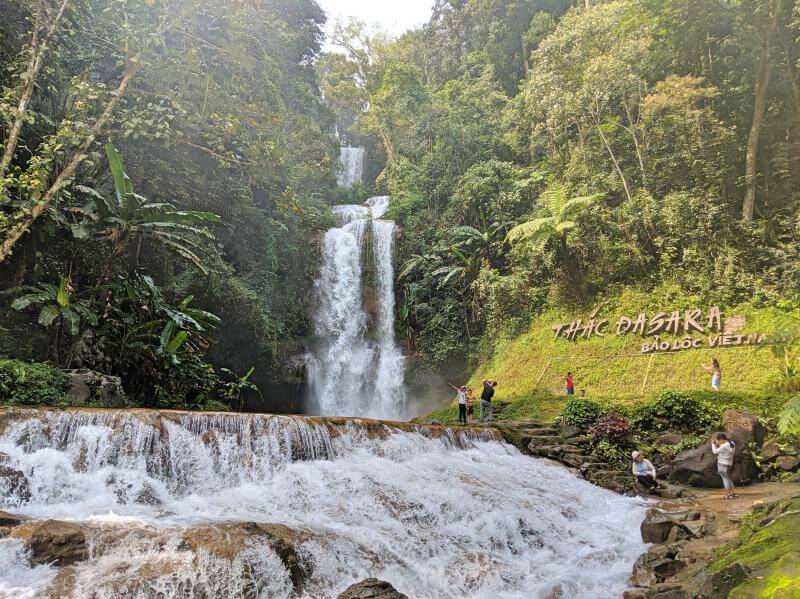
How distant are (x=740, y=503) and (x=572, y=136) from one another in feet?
61.2

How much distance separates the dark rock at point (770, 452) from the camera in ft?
31.2

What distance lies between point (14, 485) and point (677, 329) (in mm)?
15634

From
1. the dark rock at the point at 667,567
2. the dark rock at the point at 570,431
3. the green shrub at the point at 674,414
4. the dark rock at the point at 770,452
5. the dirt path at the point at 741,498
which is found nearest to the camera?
the dark rock at the point at 667,567

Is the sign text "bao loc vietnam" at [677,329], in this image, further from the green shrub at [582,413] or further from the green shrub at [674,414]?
the green shrub at [582,413]

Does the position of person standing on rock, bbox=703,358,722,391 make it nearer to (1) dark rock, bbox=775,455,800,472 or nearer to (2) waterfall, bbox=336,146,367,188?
(1) dark rock, bbox=775,455,800,472

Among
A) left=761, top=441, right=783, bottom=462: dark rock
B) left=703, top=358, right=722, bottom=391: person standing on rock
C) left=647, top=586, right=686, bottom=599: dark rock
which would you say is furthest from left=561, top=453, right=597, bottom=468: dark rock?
left=647, top=586, right=686, bottom=599: dark rock

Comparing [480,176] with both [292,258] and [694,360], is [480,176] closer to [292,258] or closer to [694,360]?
[292,258]

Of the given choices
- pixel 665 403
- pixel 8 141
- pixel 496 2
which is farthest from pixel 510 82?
pixel 8 141

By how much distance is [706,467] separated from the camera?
951cm

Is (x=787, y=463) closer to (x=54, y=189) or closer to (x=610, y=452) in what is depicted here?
(x=610, y=452)

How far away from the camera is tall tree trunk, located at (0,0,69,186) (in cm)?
899

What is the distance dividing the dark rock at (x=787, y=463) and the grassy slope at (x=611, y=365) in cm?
206

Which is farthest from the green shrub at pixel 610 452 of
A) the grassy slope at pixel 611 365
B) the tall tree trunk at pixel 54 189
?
the tall tree trunk at pixel 54 189

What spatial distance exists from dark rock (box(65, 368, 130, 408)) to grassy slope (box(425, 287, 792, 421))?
33.0ft
